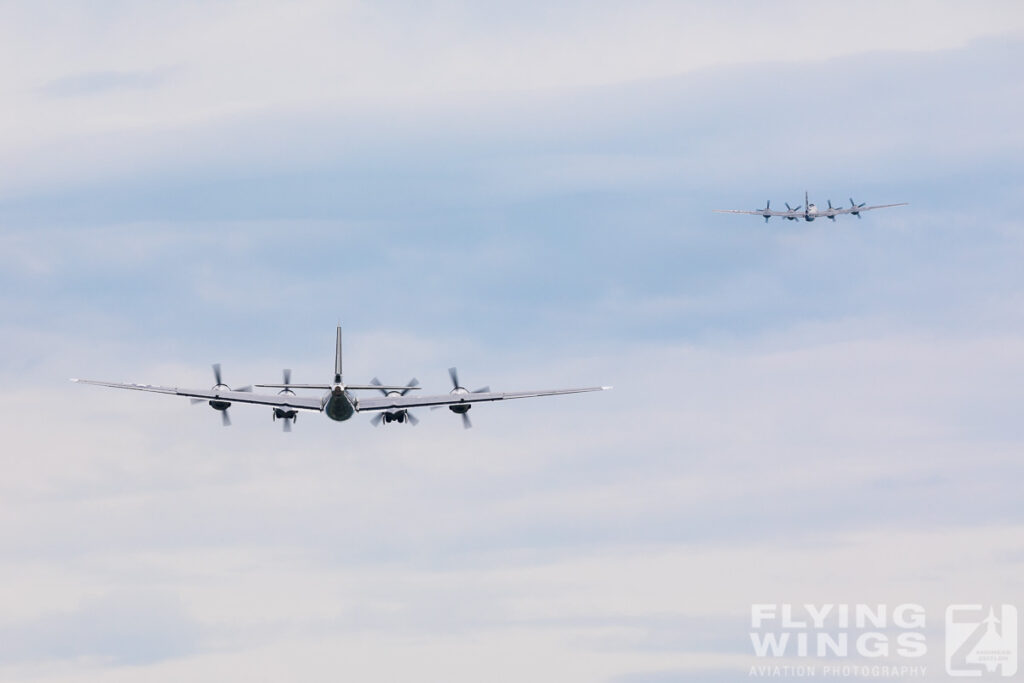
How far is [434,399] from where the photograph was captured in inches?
7736

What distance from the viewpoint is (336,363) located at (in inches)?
7623

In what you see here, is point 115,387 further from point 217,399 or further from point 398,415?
point 398,415

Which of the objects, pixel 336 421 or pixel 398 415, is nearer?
pixel 336 421

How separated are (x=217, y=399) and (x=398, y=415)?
24389 millimetres

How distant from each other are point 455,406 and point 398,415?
332 inches

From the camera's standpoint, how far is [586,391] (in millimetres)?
197250

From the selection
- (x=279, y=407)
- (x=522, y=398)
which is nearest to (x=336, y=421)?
(x=279, y=407)

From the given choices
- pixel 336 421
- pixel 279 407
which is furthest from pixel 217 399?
pixel 336 421

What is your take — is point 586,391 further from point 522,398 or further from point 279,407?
point 279,407

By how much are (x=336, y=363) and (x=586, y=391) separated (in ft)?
113

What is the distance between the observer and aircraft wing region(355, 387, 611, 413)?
18950 centimetres

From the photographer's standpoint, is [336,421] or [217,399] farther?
[217,399]

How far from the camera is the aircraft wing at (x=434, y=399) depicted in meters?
190

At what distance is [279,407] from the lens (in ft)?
626
